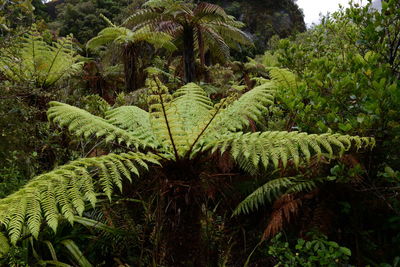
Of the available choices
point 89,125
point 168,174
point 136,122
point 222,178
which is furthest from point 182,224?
point 136,122

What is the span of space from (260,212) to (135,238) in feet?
2.86

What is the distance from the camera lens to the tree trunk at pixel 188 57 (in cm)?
563

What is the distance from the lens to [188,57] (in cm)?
570

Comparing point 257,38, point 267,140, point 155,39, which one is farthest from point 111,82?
point 257,38

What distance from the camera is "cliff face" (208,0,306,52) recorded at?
19.8m

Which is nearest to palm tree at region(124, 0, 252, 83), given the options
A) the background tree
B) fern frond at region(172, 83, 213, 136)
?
fern frond at region(172, 83, 213, 136)

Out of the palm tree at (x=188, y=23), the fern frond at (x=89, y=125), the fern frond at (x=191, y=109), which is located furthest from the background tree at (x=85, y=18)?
the fern frond at (x=89, y=125)

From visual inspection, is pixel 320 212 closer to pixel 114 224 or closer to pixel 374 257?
pixel 374 257

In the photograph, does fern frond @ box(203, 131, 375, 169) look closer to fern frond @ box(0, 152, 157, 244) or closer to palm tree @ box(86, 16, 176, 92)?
fern frond @ box(0, 152, 157, 244)

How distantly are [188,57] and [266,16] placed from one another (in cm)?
1697

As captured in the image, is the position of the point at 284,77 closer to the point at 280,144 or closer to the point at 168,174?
the point at 280,144

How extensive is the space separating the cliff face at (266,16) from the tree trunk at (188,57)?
1461 cm

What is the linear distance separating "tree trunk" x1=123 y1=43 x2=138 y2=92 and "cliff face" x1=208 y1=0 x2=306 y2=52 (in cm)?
1538

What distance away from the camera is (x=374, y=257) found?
1.63 m
